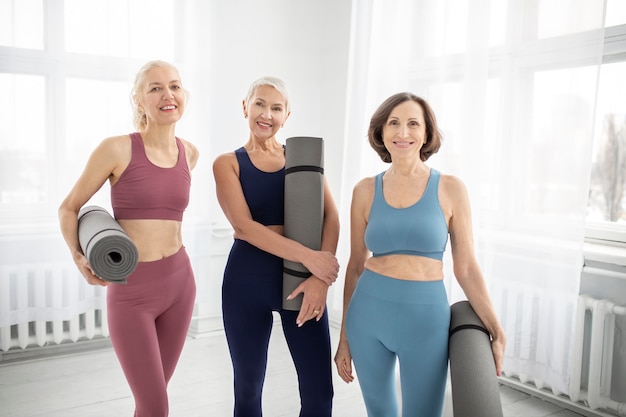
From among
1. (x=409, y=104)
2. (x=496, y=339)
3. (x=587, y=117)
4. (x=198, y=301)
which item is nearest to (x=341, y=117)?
(x=198, y=301)

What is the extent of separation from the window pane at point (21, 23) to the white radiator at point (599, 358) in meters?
3.14

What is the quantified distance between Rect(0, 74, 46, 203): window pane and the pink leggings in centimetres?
172

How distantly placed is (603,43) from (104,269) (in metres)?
2.32

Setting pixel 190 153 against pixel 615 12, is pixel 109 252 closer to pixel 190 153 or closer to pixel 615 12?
pixel 190 153

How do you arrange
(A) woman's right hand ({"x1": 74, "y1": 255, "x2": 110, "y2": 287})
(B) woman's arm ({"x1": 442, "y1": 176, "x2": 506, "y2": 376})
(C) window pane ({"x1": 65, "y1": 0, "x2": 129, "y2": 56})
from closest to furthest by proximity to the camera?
(A) woman's right hand ({"x1": 74, "y1": 255, "x2": 110, "y2": 287})
(B) woman's arm ({"x1": 442, "y1": 176, "x2": 506, "y2": 376})
(C) window pane ({"x1": 65, "y1": 0, "x2": 129, "y2": 56})

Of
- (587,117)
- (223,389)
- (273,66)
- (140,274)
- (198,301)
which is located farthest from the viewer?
(273,66)

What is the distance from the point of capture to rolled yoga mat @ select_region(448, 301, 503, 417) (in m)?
1.32

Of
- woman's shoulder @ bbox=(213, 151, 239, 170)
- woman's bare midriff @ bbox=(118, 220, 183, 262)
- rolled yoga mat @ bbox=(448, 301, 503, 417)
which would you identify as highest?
woman's shoulder @ bbox=(213, 151, 239, 170)

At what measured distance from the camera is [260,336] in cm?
175

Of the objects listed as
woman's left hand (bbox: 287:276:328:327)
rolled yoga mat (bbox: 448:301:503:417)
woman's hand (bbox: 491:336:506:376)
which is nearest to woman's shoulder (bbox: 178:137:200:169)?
woman's left hand (bbox: 287:276:328:327)

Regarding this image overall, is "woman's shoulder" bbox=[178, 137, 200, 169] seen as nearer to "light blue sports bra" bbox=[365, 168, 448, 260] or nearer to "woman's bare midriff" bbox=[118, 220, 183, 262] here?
"woman's bare midriff" bbox=[118, 220, 183, 262]

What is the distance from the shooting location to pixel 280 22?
3.93m

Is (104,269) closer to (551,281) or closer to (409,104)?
(409,104)

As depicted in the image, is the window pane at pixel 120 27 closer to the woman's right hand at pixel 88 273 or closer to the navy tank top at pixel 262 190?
the navy tank top at pixel 262 190
